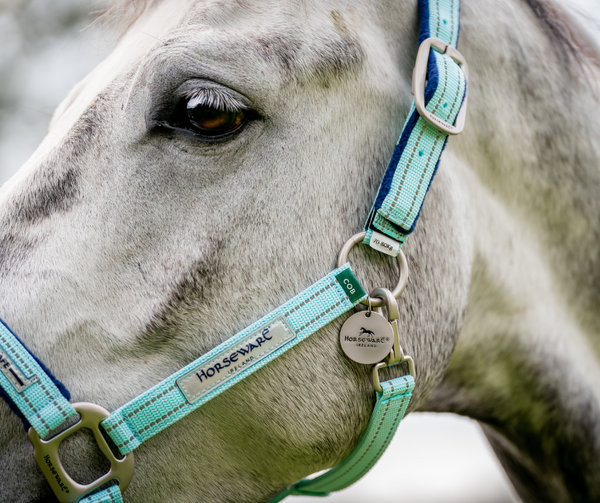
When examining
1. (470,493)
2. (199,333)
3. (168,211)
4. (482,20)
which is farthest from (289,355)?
(470,493)

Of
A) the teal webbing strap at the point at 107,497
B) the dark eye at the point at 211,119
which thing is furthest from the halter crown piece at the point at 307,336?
the dark eye at the point at 211,119

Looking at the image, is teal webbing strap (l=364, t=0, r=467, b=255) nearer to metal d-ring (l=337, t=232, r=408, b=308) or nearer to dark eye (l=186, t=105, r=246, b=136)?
metal d-ring (l=337, t=232, r=408, b=308)

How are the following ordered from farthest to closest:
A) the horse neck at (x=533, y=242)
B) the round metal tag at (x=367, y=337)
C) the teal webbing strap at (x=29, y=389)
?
the horse neck at (x=533, y=242)
the round metal tag at (x=367, y=337)
the teal webbing strap at (x=29, y=389)

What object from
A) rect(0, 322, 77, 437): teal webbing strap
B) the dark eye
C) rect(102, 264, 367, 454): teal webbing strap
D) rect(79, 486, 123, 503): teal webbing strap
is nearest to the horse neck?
rect(102, 264, 367, 454): teal webbing strap

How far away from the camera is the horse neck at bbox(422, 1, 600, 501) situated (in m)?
1.26

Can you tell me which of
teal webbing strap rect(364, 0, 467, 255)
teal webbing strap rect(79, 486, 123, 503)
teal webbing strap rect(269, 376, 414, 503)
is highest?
teal webbing strap rect(364, 0, 467, 255)

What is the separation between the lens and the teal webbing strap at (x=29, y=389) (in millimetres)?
879

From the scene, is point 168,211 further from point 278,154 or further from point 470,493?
point 470,493

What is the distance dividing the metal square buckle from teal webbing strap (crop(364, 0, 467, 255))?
0.01 m

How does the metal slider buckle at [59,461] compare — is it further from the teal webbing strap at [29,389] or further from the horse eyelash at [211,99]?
the horse eyelash at [211,99]

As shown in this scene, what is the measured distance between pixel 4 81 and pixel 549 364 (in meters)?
4.95

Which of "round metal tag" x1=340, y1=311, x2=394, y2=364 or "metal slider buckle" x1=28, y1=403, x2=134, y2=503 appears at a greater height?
"metal slider buckle" x1=28, y1=403, x2=134, y2=503

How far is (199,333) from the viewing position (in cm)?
95

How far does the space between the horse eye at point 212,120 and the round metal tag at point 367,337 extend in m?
0.44
